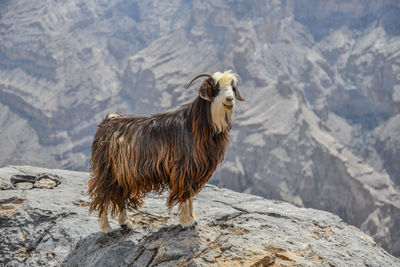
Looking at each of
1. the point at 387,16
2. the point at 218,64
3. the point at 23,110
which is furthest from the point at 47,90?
the point at 387,16

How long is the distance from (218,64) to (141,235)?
134241 mm

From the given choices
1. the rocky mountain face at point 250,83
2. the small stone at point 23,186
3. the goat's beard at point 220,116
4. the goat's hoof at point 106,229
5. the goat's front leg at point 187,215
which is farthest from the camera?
the rocky mountain face at point 250,83

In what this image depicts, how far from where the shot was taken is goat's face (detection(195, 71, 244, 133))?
18.8ft

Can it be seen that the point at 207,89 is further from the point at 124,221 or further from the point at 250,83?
the point at 250,83

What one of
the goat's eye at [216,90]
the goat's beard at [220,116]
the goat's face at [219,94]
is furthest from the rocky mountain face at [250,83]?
the goat's eye at [216,90]

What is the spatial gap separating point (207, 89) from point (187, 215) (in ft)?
7.94

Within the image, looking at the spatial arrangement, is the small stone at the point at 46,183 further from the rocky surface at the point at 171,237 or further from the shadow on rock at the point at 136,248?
the shadow on rock at the point at 136,248

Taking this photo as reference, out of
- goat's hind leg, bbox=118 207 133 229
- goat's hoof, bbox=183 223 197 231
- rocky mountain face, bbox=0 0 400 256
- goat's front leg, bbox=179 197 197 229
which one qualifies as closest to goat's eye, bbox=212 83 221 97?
goat's front leg, bbox=179 197 197 229

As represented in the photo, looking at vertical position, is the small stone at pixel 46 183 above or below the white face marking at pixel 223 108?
below

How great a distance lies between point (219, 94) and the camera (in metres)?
5.78

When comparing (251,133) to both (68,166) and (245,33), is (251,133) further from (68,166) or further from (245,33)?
(68,166)

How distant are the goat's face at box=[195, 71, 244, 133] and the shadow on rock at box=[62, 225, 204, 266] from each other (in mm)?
2180

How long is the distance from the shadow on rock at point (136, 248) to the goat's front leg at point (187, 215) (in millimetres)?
122

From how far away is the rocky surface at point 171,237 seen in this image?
19.7 feet
